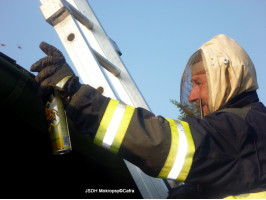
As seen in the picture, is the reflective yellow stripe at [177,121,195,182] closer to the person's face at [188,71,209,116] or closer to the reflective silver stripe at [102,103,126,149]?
the reflective silver stripe at [102,103,126,149]

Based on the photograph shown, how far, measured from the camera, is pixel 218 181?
4.72ft

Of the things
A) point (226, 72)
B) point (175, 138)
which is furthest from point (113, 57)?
point (175, 138)

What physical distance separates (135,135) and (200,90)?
1068mm

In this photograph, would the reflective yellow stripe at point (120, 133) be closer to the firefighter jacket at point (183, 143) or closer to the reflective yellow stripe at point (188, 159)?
the firefighter jacket at point (183, 143)

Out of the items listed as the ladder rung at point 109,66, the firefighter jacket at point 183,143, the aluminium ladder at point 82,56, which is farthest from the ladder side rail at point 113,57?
the firefighter jacket at point 183,143

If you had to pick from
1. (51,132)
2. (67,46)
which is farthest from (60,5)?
(51,132)

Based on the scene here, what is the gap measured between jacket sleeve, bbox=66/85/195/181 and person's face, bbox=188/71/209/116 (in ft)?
2.69

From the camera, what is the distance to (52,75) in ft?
4.63

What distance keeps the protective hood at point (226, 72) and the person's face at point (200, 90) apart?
132 millimetres

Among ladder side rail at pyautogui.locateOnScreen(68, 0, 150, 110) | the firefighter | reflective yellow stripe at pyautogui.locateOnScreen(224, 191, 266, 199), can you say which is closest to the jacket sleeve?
the firefighter

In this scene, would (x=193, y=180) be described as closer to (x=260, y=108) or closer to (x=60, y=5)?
(x=260, y=108)

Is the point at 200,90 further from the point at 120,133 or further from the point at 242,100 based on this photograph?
the point at 120,133

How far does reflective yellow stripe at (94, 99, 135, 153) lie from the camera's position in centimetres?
139

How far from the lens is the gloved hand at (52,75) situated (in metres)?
1.39
